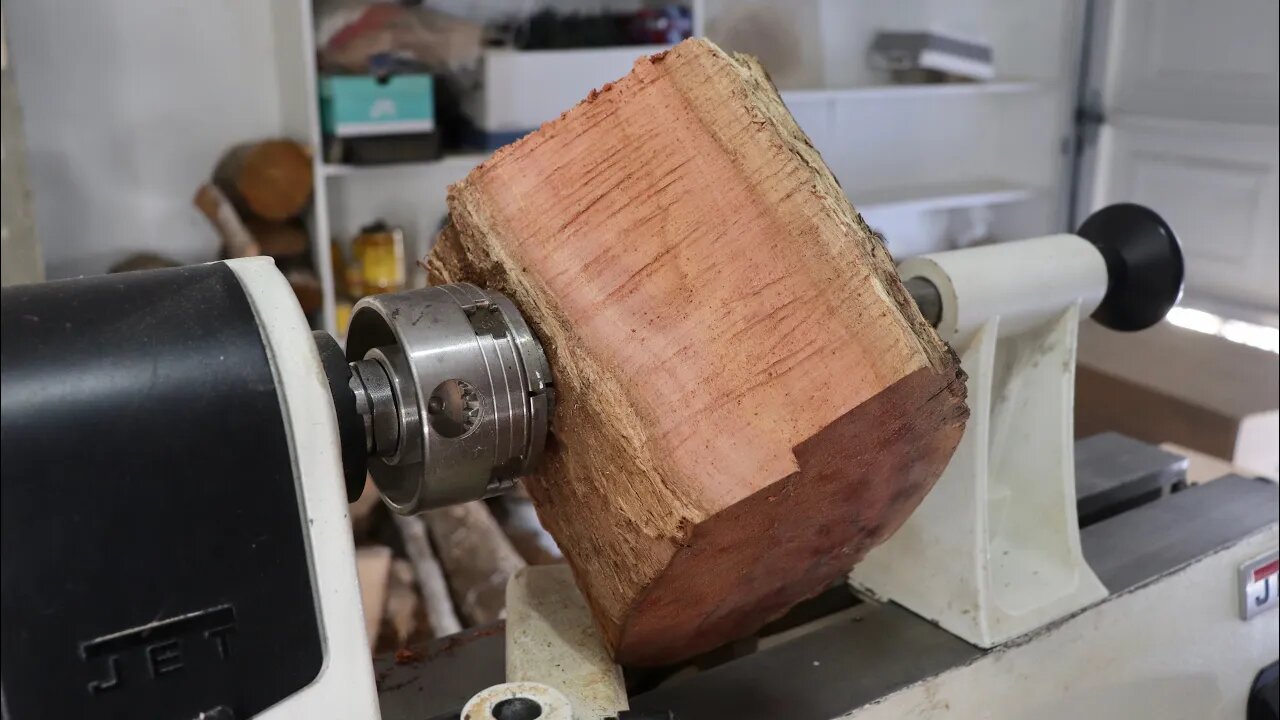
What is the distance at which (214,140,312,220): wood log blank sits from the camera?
2.29m


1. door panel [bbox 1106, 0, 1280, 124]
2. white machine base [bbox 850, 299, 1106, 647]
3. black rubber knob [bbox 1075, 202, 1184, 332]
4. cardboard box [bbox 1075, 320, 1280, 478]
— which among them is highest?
door panel [bbox 1106, 0, 1280, 124]

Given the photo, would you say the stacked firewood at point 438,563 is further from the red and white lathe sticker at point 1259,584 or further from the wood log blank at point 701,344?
the red and white lathe sticker at point 1259,584

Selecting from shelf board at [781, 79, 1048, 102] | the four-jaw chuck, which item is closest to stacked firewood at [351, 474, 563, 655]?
the four-jaw chuck

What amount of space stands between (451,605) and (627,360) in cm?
119

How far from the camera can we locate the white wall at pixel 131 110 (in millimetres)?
2250

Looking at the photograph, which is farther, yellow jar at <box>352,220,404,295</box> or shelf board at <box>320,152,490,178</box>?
yellow jar at <box>352,220,404,295</box>

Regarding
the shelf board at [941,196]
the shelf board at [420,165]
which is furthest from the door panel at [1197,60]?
A: the shelf board at [420,165]

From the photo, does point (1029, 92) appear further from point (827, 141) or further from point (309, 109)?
point (309, 109)

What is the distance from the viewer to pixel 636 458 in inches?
28.3

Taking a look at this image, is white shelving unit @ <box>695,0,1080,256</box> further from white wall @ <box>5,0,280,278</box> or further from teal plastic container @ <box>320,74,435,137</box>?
white wall @ <box>5,0,280,278</box>

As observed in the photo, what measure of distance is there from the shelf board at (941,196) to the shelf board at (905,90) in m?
0.31

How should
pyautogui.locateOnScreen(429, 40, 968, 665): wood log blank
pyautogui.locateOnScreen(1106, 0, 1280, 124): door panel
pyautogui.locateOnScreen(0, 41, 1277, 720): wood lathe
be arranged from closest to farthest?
pyautogui.locateOnScreen(0, 41, 1277, 720): wood lathe → pyautogui.locateOnScreen(429, 40, 968, 665): wood log blank → pyautogui.locateOnScreen(1106, 0, 1280, 124): door panel

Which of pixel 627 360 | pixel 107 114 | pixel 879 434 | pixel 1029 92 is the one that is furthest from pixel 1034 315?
pixel 1029 92

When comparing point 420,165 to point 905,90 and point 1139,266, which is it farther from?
point 1139,266
